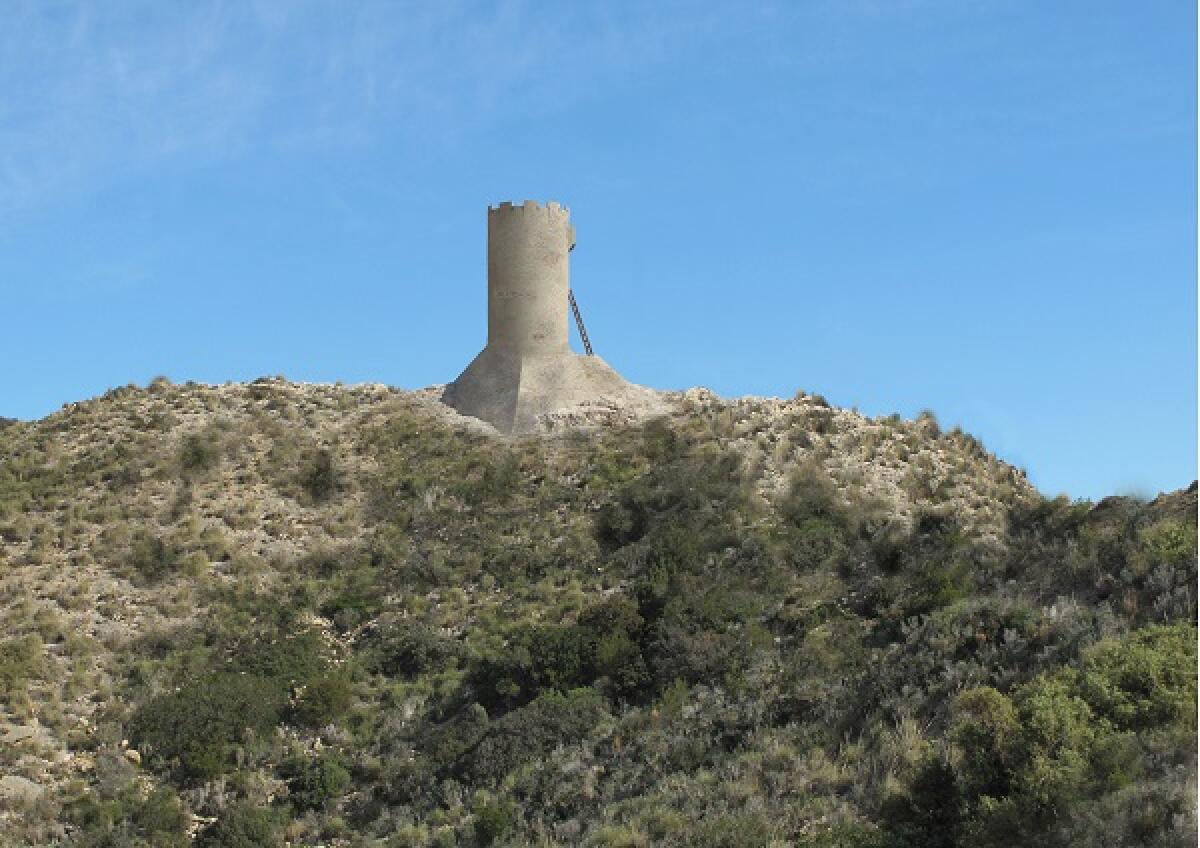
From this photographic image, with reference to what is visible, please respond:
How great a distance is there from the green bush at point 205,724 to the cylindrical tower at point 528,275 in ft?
54.8

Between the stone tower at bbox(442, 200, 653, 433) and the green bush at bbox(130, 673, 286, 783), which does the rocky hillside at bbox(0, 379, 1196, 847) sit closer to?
the green bush at bbox(130, 673, 286, 783)

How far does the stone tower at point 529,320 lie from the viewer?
46125 mm

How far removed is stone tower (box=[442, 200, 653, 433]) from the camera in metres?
46.1

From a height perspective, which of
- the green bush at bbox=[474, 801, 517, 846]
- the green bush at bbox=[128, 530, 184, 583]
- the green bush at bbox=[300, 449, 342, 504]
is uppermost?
the green bush at bbox=[300, 449, 342, 504]

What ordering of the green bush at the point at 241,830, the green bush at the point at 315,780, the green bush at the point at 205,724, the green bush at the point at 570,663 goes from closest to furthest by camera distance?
the green bush at the point at 241,830 < the green bush at the point at 315,780 < the green bush at the point at 205,724 < the green bush at the point at 570,663

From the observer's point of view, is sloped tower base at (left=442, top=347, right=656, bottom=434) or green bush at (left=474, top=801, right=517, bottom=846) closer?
green bush at (left=474, top=801, right=517, bottom=846)

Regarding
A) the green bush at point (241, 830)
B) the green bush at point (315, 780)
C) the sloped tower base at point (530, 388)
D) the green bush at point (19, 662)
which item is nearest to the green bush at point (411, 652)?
the green bush at point (315, 780)

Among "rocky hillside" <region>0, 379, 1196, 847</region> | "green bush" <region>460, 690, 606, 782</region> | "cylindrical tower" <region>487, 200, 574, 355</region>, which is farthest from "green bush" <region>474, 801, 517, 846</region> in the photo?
"cylindrical tower" <region>487, 200, 574, 355</region>

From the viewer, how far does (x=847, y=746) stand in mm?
23578

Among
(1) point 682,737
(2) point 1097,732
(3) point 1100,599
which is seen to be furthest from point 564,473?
(2) point 1097,732

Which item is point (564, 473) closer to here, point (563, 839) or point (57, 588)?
point (57, 588)

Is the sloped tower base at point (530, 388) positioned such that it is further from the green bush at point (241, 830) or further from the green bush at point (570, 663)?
the green bush at point (241, 830)

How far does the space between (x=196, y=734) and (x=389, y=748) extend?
13.7ft

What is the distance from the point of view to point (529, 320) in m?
46.4
